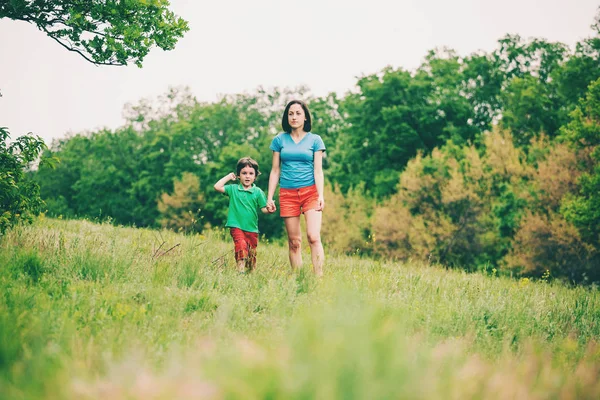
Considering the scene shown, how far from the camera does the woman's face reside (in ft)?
20.0

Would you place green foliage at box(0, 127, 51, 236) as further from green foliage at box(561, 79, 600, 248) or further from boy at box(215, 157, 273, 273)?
green foliage at box(561, 79, 600, 248)

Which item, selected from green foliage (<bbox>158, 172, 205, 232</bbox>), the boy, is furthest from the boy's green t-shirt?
green foliage (<bbox>158, 172, 205, 232</bbox>)

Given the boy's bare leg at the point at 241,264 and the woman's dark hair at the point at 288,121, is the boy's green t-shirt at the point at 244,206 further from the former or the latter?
the woman's dark hair at the point at 288,121

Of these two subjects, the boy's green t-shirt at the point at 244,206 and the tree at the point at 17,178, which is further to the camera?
the boy's green t-shirt at the point at 244,206

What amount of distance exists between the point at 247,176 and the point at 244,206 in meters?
0.46

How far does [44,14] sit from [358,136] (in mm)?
33970

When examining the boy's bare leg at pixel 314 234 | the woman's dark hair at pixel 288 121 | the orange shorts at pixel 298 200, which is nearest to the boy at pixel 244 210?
the orange shorts at pixel 298 200

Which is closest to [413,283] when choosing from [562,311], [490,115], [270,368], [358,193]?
[562,311]

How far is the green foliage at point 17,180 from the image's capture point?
5.34 meters

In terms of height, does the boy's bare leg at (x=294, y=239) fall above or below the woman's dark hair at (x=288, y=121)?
below

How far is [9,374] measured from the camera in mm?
2021

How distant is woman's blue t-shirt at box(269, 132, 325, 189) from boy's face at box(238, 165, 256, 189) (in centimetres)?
63

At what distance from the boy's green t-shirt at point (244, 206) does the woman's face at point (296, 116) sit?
107cm

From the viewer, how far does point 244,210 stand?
638 cm
